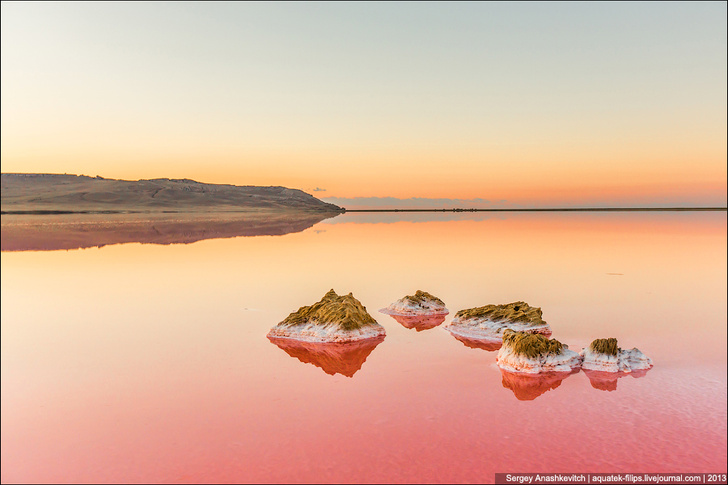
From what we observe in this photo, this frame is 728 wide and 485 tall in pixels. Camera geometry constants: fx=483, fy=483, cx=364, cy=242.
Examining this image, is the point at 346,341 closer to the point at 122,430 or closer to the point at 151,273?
the point at 122,430

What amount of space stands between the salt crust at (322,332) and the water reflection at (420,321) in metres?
1.30

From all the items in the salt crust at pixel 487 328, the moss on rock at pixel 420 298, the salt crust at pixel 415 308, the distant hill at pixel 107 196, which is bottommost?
the salt crust at pixel 487 328

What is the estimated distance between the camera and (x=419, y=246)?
36188mm

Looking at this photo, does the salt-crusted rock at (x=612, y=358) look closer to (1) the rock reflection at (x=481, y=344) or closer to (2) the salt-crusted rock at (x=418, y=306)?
(1) the rock reflection at (x=481, y=344)

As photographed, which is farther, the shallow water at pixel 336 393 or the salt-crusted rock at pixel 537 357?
the salt-crusted rock at pixel 537 357

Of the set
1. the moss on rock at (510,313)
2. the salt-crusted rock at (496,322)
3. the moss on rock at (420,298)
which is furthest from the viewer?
the moss on rock at (420,298)

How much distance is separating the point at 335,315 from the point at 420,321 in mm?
3005

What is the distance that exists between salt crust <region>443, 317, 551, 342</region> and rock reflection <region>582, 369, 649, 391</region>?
300cm

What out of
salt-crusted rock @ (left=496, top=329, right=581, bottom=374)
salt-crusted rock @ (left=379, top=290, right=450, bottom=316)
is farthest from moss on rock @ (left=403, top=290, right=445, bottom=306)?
salt-crusted rock @ (left=496, top=329, right=581, bottom=374)

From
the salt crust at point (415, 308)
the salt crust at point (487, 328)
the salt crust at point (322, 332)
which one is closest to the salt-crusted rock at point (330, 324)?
the salt crust at point (322, 332)

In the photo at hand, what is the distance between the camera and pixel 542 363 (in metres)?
10.3

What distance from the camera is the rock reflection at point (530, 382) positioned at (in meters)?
9.04

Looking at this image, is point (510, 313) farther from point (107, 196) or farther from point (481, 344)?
point (107, 196)

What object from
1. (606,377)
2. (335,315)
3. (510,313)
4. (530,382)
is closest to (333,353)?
(335,315)
